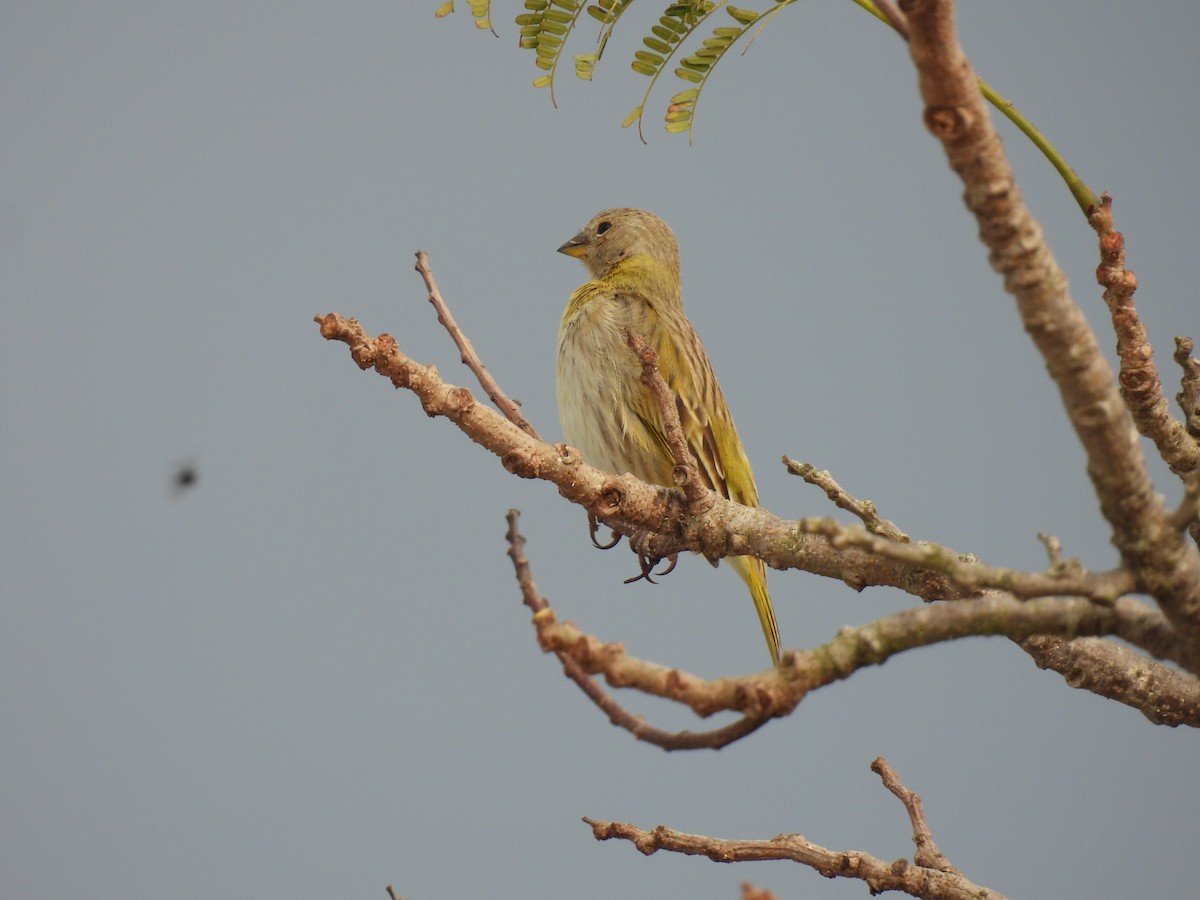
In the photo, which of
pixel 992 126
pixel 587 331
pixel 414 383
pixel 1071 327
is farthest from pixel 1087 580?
pixel 587 331

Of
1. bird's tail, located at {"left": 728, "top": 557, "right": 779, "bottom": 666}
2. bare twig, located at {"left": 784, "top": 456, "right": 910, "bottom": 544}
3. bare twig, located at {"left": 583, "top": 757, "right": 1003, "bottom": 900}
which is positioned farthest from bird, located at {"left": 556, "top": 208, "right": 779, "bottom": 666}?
bare twig, located at {"left": 583, "top": 757, "right": 1003, "bottom": 900}

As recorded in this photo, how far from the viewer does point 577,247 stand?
12.7 feet

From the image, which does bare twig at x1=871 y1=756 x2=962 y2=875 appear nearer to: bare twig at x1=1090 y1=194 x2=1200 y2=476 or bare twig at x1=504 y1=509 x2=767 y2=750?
bare twig at x1=1090 y1=194 x2=1200 y2=476

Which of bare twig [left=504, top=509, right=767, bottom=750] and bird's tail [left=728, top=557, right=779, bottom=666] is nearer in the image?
bare twig [left=504, top=509, right=767, bottom=750]

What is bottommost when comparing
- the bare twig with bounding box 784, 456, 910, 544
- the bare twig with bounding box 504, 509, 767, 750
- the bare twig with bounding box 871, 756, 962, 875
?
the bare twig with bounding box 871, 756, 962, 875

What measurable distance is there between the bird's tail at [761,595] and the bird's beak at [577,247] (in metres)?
1.32

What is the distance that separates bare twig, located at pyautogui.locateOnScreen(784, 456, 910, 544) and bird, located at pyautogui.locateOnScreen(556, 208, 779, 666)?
73 centimetres

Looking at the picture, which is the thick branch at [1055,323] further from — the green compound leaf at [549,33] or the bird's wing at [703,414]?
the bird's wing at [703,414]

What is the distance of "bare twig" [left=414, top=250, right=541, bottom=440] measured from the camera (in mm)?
2096

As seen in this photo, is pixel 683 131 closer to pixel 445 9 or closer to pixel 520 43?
pixel 520 43

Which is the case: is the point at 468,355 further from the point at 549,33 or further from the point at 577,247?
the point at 577,247

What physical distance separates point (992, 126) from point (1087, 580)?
1.29 feet

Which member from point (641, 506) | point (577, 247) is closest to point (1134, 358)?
point (641, 506)

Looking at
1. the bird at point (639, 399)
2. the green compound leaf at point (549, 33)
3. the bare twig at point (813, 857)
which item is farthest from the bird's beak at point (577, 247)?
the bare twig at point (813, 857)
